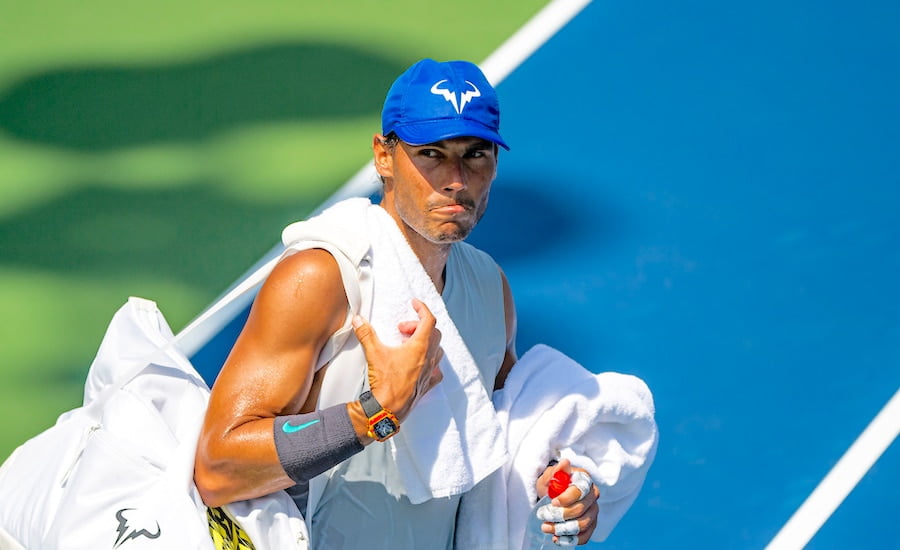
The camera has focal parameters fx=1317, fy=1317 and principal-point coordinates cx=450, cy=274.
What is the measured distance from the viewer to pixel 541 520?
3424 mm

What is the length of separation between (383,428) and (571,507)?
27.7 inches

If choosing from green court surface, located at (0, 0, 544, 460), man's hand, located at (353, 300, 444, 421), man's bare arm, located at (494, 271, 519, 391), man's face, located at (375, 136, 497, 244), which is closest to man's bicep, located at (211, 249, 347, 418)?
man's hand, located at (353, 300, 444, 421)

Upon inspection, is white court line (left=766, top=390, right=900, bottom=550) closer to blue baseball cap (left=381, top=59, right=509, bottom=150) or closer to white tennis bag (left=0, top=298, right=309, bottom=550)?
blue baseball cap (left=381, top=59, right=509, bottom=150)

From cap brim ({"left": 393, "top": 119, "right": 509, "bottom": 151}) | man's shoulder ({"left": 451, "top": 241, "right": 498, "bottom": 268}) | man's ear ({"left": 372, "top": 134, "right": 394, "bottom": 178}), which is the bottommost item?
man's shoulder ({"left": 451, "top": 241, "right": 498, "bottom": 268})

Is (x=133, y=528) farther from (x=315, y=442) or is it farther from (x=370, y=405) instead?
(x=370, y=405)

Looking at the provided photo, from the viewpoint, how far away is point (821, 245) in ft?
17.4

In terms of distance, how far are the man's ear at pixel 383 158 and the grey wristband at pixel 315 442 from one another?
28.1 inches

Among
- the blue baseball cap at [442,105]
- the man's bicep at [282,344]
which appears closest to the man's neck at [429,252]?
the blue baseball cap at [442,105]

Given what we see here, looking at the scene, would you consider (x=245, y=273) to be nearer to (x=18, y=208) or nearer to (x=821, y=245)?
(x=18, y=208)

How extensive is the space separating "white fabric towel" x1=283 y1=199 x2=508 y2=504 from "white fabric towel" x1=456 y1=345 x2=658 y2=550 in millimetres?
168

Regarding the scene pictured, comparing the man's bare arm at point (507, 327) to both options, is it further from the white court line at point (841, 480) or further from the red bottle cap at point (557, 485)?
the white court line at point (841, 480)

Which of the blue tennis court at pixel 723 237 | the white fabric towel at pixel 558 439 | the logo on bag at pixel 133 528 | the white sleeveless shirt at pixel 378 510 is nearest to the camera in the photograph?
the logo on bag at pixel 133 528

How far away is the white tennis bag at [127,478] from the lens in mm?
2854

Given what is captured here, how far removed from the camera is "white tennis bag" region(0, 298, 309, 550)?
285 cm
